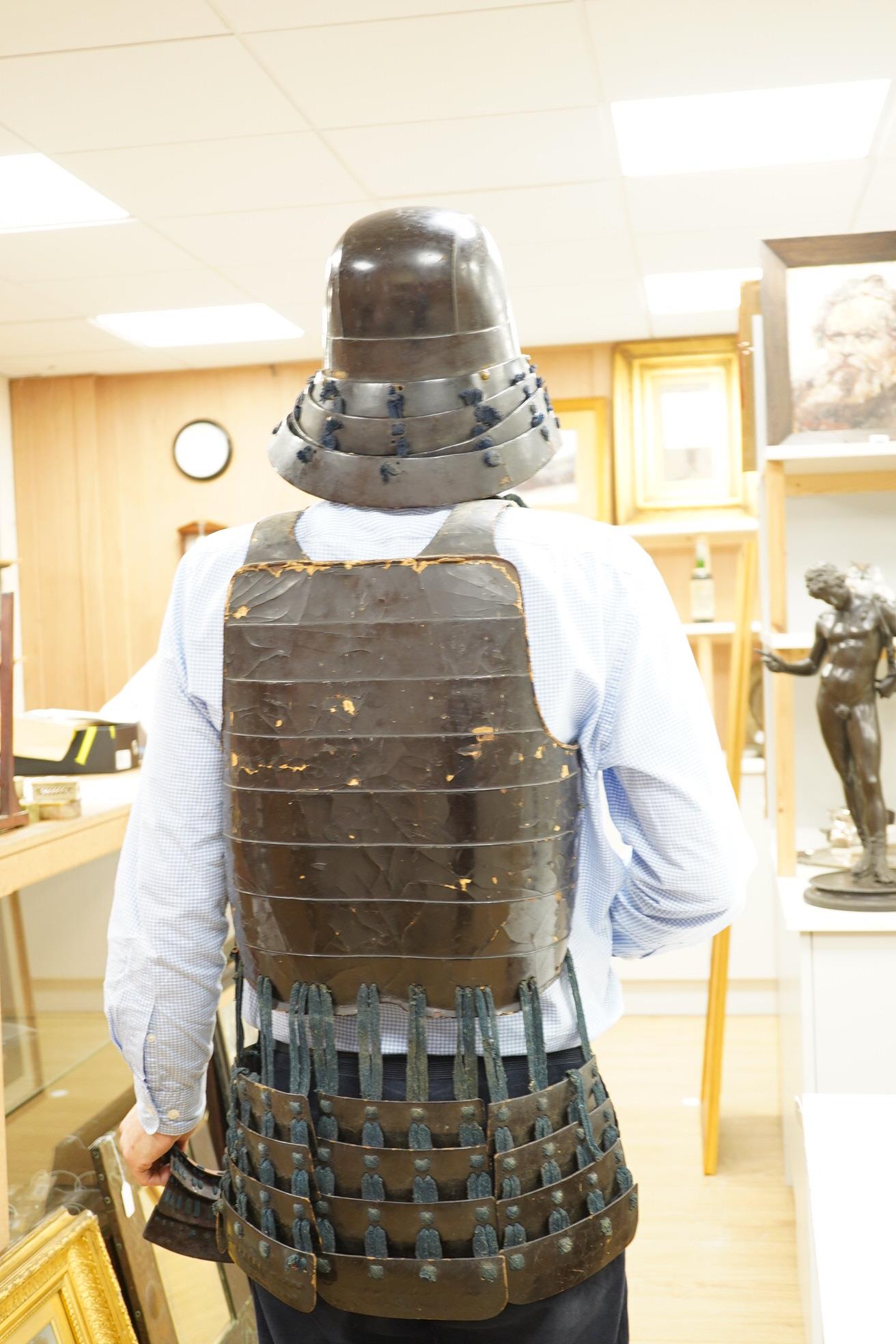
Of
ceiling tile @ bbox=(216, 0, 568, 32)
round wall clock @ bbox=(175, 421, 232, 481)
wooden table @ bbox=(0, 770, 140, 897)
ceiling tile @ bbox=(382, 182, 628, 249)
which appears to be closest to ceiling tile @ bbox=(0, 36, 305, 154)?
ceiling tile @ bbox=(216, 0, 568, 32)

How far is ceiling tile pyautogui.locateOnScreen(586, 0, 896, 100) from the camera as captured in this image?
2.42 metres

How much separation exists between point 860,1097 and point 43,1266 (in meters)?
0.94

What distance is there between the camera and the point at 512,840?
41.0 inches

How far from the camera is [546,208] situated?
3.54 meters

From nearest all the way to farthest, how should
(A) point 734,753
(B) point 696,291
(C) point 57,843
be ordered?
(C) point 57,843
(A) point 734,753
(B) point 696,291

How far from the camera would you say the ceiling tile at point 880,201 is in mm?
3330

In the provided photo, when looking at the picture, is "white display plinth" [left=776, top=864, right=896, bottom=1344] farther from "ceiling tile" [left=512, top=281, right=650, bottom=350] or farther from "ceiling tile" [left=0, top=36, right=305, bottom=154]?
"ceiling tile" [left=512, top=281, right=650, bottom=350]

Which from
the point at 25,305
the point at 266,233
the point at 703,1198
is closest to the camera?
the point at 703,1198

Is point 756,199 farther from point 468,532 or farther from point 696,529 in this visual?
point 468,532

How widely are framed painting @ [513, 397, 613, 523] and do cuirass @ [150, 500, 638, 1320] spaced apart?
13.7 ft

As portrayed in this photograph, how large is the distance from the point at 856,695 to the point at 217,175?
209cm

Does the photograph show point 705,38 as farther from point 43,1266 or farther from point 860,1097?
point 43,1266

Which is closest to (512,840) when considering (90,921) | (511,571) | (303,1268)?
(511,571)

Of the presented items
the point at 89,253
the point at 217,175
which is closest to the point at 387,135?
the point at 217,175
